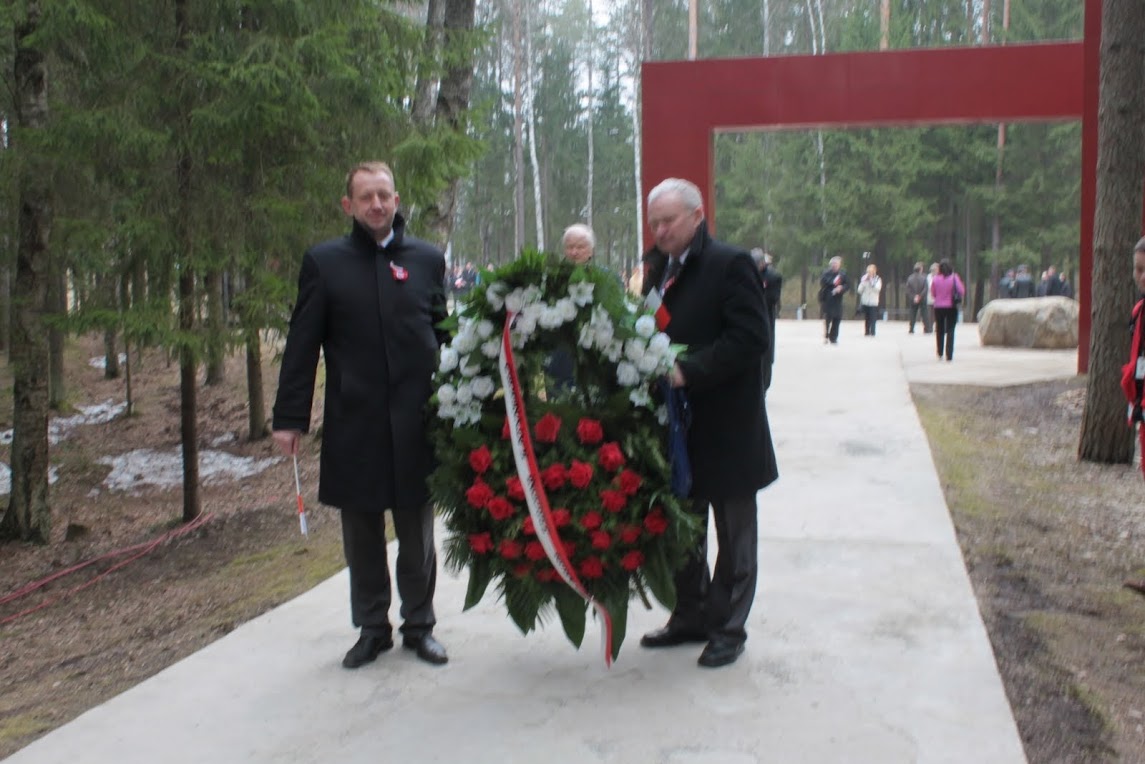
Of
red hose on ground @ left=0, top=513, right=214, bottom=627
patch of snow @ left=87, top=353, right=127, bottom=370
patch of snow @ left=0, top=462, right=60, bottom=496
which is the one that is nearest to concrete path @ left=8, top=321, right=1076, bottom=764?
red hose on ground @ left=0, top=513, right=214, bottom=627

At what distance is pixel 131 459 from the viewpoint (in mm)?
15234

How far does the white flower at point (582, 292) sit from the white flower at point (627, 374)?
24 centimetres

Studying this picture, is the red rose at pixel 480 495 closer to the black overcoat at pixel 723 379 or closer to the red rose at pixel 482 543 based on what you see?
the red rose at pixel 482 543

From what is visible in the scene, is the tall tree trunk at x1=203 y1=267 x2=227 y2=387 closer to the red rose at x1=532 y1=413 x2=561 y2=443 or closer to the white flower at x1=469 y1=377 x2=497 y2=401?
the white flower at x1=469 y1=377 x2=497 y2=401

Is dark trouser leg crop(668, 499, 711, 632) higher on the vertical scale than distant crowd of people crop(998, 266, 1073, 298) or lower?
lower

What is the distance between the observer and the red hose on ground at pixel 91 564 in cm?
829

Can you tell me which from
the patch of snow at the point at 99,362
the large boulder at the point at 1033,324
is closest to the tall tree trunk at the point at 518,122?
the patch of snow at the point at 99,362

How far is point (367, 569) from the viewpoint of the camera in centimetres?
426

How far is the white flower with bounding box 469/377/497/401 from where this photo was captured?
12.8ft

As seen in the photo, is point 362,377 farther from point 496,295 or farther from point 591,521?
point 591,521

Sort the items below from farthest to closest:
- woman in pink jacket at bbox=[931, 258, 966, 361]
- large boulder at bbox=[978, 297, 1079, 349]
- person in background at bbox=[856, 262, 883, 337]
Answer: person in background at bbox=[856, 262, 883, 337], large boulder at bbox=[978, 297, 1079, 349], woman in pink jacket at bbox=[931, 258, 966, 361]

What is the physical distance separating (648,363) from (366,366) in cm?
105

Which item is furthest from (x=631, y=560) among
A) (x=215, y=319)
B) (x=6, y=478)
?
(x=6, y=478)

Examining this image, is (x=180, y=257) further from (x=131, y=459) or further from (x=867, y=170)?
(x=867, y=170)
